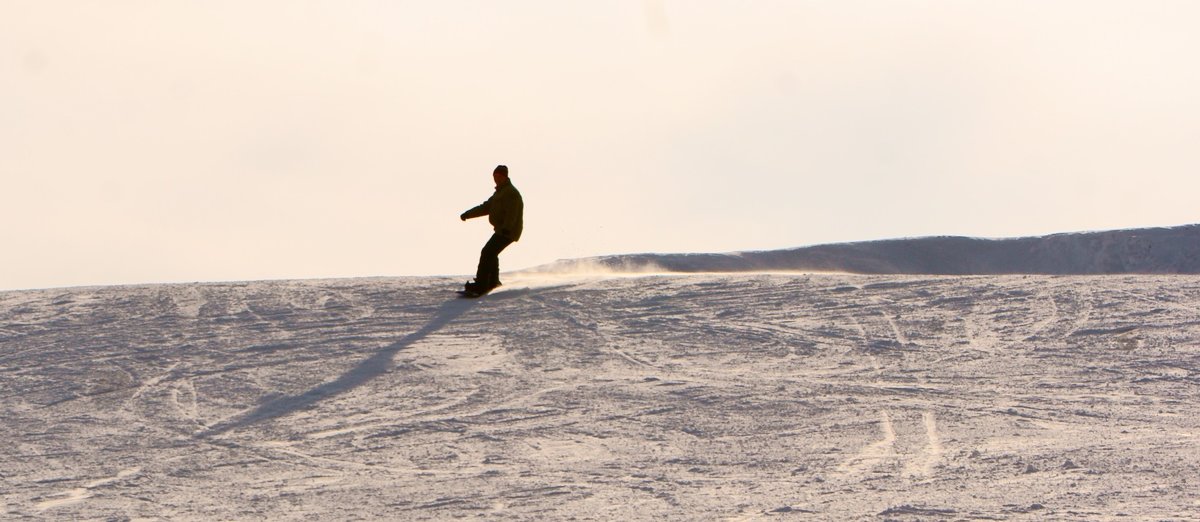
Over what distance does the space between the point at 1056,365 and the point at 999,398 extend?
126cm

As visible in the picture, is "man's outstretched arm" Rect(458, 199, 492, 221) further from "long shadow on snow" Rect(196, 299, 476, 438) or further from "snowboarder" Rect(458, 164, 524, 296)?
"long shadow on snow" Rect(196, 299, 476, 438)

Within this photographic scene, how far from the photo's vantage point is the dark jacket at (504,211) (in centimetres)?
1439

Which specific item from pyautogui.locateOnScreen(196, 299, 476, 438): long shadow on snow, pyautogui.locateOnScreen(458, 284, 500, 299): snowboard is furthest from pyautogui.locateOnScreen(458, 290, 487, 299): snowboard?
pyautogui.locateOnScreen(196, 299, 476, 438): long shadow on snow

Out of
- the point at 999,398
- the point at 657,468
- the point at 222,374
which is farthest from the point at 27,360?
the point at 999,398

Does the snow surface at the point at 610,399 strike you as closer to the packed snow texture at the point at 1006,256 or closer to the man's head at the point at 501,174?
the man's head at the point at 501,174

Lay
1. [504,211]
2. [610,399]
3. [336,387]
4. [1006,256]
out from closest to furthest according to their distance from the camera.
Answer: [610,399] < [336,387] < [504,211] < [1006,256]

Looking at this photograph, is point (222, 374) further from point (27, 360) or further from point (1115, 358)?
point (1115, 358)

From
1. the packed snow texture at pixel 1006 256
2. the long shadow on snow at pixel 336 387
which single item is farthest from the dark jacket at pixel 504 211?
the packed snow texture at pixel 1006 256

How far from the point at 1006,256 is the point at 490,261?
910 centimetres

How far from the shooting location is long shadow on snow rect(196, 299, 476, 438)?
34.9ft

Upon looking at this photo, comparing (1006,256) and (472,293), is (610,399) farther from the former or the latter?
(1006,256)

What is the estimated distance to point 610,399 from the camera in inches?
430

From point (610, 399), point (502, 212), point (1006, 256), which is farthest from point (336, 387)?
point (1006, 256)

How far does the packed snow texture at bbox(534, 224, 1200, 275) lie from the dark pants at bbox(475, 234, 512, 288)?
5252 millimetres
